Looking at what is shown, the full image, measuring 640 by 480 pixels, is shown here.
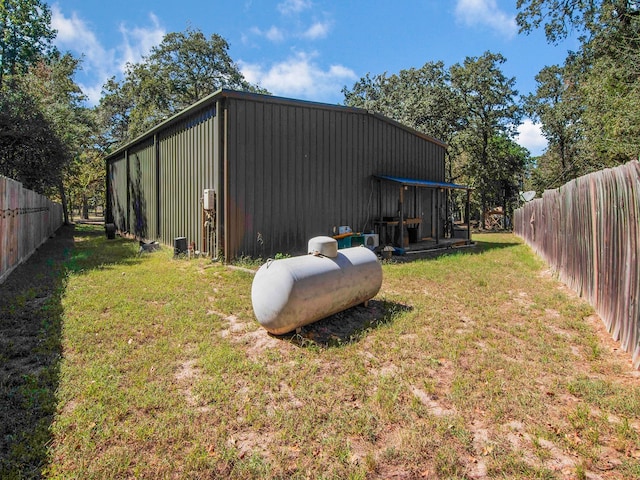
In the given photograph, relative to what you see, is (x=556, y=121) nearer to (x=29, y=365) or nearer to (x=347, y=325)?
(x=347, y=325)

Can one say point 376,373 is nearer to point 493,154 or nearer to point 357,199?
point 357,199

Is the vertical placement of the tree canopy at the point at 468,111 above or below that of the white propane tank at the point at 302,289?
above

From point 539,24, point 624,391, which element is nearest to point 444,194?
point 539,24

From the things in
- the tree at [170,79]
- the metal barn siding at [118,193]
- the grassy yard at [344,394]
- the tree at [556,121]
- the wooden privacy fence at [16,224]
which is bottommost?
the grassy yard at [344,394]

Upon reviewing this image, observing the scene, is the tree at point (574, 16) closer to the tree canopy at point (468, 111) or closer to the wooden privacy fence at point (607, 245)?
the tree canopy at point (468, 111)

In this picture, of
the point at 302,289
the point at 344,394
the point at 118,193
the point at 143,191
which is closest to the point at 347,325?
the point at 302,289

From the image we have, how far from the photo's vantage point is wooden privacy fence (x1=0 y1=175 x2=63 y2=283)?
6.90 meters

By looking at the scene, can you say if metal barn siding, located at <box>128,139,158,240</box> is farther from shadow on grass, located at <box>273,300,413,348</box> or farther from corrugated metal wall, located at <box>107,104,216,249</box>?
shadow on grass, located at <box>273,300,413,348</box>

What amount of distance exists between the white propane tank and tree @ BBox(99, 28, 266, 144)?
2523cm

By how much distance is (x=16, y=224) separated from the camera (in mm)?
8102

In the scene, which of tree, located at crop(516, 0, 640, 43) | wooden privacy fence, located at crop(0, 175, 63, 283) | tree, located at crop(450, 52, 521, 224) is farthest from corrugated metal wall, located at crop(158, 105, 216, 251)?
tree, located at crop(450, 52, 521, 224)

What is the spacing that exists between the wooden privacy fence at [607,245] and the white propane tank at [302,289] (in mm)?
2915

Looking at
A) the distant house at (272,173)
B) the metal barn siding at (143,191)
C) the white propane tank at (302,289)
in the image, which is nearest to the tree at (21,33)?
the metal barn siding at (143,191)

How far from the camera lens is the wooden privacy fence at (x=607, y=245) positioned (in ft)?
12.4
